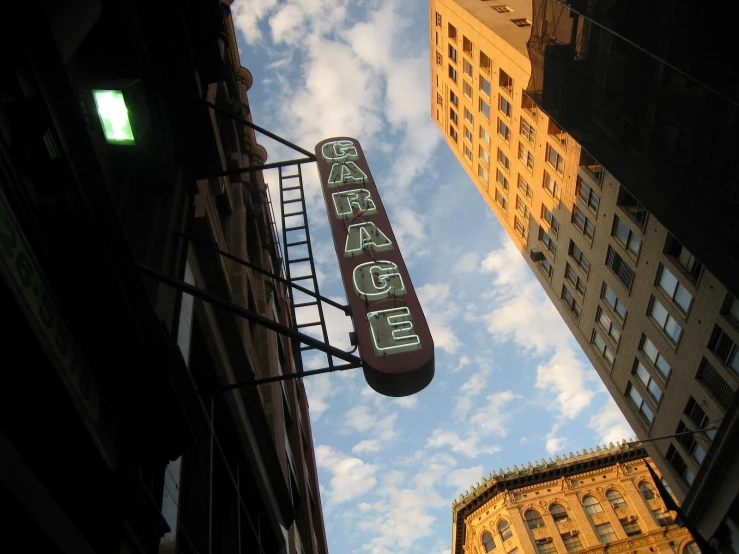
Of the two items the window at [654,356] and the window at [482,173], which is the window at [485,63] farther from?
the window at [654,356]

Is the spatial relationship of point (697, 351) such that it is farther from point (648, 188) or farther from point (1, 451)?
point (1, 451)

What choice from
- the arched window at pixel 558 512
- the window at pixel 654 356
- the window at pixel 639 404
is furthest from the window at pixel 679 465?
the arched window at pixel 558 512

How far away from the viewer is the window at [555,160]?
3331 cm

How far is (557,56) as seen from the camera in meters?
27.7

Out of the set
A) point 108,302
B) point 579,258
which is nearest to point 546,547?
point 579,258

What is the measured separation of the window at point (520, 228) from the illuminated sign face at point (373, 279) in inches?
1004

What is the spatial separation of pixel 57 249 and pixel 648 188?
2206 centimetres

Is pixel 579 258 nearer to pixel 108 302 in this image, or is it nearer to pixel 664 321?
pixel 664 321

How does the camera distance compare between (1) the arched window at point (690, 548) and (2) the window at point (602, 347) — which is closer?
(2) the window at point (602, 347)

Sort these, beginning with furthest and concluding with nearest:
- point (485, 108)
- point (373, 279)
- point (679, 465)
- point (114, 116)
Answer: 1. point (485, 108)
2. point (679, 465)
3. point (373, 279)
4. point (114, 116)

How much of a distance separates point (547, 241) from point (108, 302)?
1338 inches

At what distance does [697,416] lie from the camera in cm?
2625

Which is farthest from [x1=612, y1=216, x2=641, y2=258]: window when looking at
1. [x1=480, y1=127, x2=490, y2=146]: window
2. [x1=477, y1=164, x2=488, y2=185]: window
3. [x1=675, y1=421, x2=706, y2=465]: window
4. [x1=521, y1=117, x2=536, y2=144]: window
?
[x1=477, y1=164, x2=488, y2=185]: window

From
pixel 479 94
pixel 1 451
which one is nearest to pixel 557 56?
pixel 479 94
